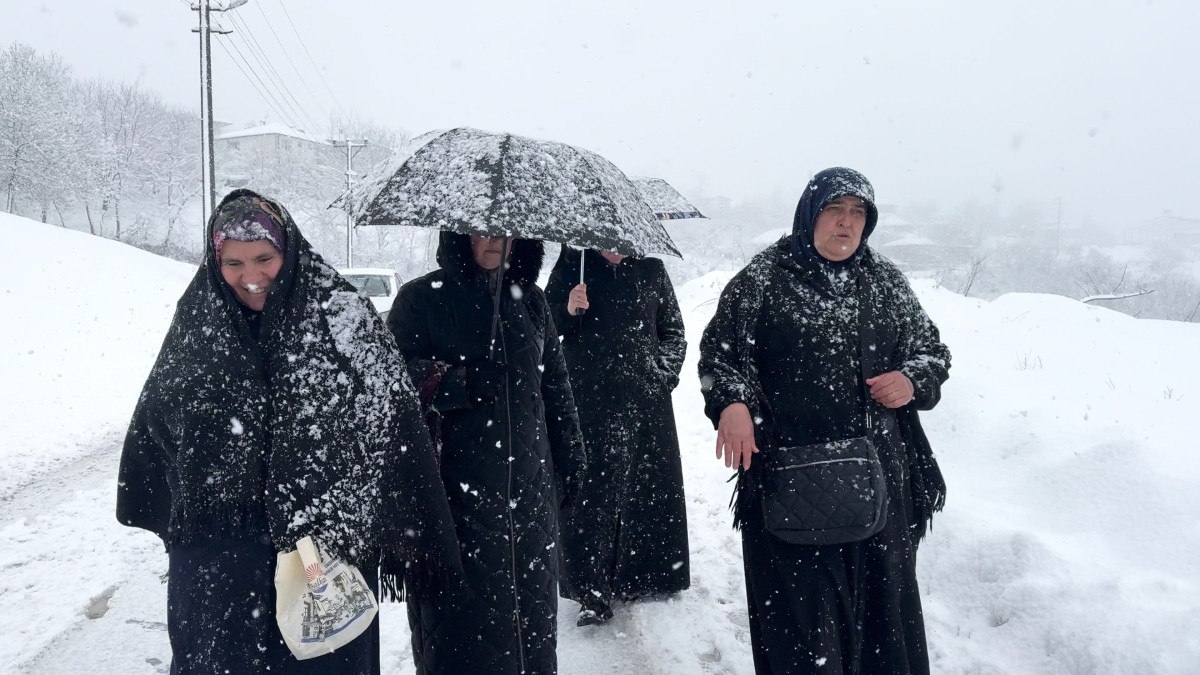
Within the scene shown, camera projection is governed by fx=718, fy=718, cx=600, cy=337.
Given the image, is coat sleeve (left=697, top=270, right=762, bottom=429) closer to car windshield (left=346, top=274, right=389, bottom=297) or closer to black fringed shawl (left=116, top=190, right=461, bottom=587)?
black fringed shawl (left=116, top=190, right=461, bottom=587)

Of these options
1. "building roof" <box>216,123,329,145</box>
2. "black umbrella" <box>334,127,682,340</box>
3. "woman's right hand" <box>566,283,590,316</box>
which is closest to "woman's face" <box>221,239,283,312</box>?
"black umbrella" <box>334,127,682,340</box>

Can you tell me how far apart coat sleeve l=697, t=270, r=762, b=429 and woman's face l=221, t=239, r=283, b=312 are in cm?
142

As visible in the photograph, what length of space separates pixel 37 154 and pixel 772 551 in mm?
45981

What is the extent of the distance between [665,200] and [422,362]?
2891mm

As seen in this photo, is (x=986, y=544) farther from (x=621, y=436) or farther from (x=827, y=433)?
(x=621, y=436)

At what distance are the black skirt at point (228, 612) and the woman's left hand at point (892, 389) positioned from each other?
76.3 inches

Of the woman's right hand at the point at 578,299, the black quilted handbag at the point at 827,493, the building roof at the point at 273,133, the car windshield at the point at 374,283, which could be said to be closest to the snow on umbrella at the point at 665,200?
the woman's right hand at the point at 578,299

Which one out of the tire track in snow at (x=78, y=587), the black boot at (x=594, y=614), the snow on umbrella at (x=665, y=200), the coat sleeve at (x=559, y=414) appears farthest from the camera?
the snow on umbrella at (x=665, y=200)

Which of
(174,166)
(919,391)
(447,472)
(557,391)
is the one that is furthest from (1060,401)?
(174,166)

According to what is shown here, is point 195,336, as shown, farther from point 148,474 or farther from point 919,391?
point 919,391

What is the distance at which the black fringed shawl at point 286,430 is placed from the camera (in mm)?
1883

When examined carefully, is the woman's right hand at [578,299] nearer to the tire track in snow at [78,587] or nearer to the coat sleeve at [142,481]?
the coat sleeve at [142,481]

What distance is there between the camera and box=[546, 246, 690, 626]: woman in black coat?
12.6 feet

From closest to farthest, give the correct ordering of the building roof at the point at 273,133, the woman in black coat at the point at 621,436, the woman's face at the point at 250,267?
the woman's face at the point at 250,267
the woman in black coat at the point at 621,436
the building roof at the point at 273,133
